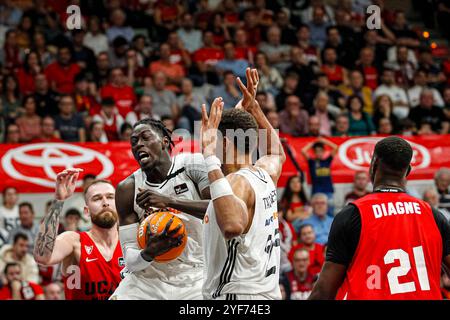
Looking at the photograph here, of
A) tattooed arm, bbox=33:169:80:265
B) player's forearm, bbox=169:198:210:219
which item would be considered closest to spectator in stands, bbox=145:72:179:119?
tattooed arm, bbox=33:169:80:265

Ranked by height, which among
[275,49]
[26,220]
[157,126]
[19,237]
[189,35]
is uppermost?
[189,35]

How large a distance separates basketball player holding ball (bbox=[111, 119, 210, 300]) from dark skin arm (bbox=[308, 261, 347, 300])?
1675mm

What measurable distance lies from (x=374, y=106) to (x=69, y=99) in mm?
4999

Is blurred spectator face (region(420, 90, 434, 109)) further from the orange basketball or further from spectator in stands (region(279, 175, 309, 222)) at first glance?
the orange basketball

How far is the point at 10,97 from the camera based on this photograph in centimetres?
1351

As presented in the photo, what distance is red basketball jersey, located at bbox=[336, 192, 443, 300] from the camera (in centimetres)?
468

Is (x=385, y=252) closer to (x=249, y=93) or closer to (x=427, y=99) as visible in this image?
(x=249, y=93)

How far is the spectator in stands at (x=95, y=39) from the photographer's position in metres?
14.9

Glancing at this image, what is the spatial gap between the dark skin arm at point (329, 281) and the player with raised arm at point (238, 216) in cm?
54

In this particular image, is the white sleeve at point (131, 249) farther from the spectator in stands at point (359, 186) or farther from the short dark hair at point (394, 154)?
the spectator in stands at point (359, 186)

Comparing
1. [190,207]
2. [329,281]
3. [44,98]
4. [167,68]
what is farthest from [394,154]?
[167,68]

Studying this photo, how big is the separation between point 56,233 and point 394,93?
923 cm

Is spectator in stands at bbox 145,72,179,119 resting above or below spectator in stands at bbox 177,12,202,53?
below

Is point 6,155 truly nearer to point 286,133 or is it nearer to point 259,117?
point 286,133
